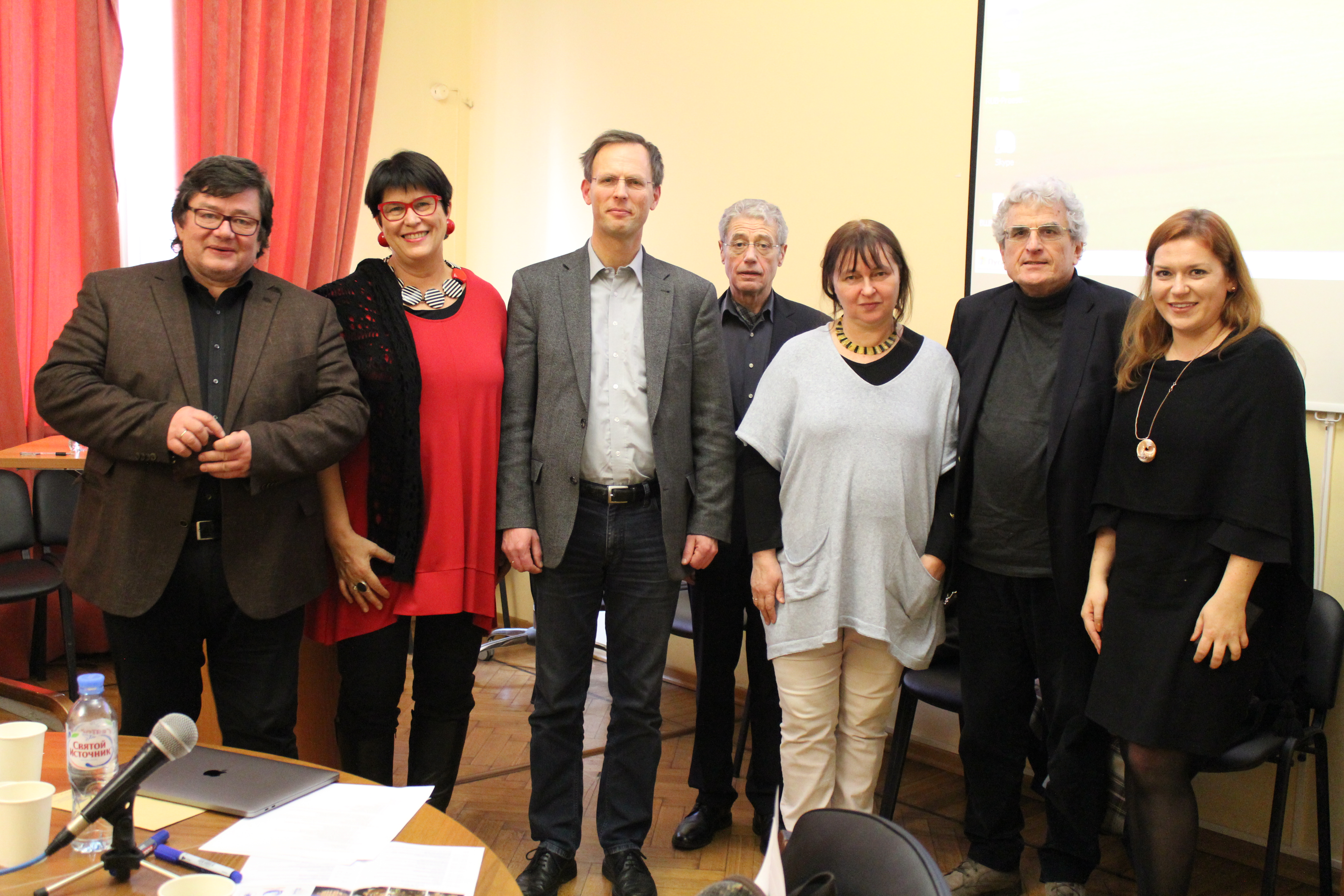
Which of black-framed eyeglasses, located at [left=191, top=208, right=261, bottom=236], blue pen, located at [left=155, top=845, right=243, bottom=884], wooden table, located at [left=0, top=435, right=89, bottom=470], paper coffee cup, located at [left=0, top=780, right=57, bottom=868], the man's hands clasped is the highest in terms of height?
black-framed eyeglasses, located at [left=191, top=208, right=261, bottom=236]

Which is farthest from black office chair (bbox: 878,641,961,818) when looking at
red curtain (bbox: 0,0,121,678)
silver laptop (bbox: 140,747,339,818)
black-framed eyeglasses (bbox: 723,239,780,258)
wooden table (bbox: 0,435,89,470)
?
red curtain (bbox: 0,0,121,678)

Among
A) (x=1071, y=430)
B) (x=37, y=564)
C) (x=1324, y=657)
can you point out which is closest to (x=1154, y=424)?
(x=1071, y=430)

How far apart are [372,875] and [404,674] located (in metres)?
1.21

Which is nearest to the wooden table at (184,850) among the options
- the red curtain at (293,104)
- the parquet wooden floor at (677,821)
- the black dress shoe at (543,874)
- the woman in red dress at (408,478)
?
the woman in red dress at (408,478)

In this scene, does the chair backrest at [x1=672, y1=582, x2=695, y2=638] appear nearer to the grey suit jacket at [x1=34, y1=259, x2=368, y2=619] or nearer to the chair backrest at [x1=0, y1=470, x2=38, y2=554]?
the grey suit jacket at [x1=34, y1=259, x2=368, y2=619]

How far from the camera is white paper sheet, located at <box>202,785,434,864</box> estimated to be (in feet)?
3.87

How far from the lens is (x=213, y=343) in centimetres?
204

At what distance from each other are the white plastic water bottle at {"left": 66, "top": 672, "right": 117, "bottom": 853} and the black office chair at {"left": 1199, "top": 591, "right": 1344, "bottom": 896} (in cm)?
217

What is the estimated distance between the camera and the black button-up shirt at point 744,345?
2.75 meters

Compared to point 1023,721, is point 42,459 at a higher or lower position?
higher

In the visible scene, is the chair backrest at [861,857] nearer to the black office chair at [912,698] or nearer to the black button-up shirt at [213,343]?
the black button-up shirt at [213,343]

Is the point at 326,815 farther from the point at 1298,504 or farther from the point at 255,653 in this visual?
the point at 1298,504

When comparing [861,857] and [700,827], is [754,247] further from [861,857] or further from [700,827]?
[861,857]

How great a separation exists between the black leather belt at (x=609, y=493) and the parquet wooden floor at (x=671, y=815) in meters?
0.86
